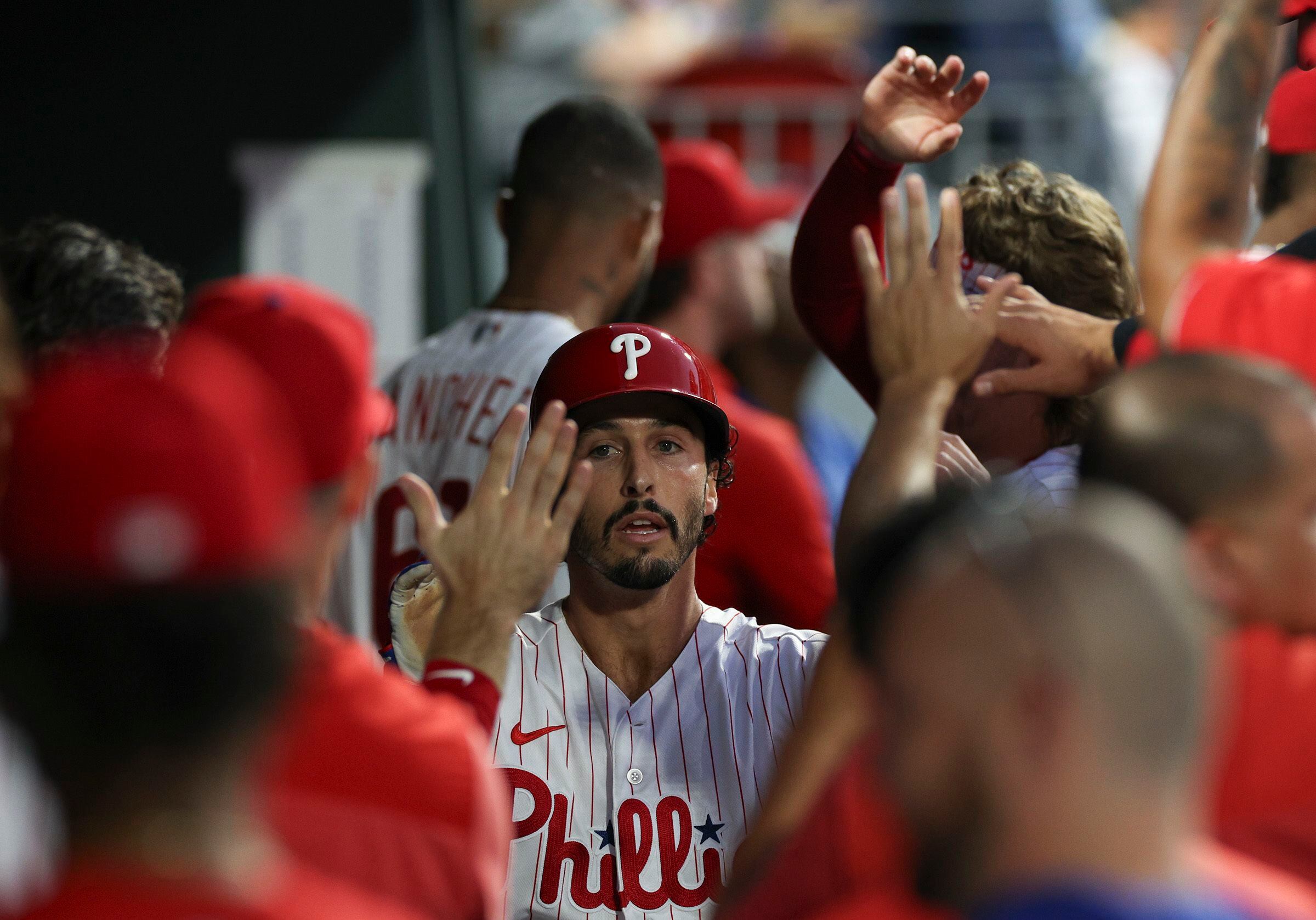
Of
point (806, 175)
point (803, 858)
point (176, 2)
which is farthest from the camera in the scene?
point (806, 175)

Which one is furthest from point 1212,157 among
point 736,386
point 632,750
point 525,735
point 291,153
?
point 291,153

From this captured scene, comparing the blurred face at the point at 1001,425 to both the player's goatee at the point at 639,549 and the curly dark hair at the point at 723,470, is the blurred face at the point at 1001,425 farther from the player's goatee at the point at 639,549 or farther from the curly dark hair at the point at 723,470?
the player's goatee at the point at 639,549

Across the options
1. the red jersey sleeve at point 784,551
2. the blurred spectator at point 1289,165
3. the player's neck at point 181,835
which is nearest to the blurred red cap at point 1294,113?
the blurred spectator at point 1289,165

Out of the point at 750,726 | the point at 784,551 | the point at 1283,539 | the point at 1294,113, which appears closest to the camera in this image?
the point at 1283,539

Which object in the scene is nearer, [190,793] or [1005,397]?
[190,793]

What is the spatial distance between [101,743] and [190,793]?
0.09 meters

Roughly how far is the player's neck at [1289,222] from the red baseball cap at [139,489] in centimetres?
191

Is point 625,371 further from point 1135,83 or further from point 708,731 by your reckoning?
point 1135,83

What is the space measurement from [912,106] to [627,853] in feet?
5.01

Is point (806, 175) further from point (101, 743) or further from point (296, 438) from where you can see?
point (101, 743)

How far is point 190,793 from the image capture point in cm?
128

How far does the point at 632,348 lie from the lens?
9.62 ft

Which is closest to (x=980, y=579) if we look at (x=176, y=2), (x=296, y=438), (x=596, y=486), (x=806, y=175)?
(x=296, y=438)

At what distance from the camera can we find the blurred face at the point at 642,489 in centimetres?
Result: 282
